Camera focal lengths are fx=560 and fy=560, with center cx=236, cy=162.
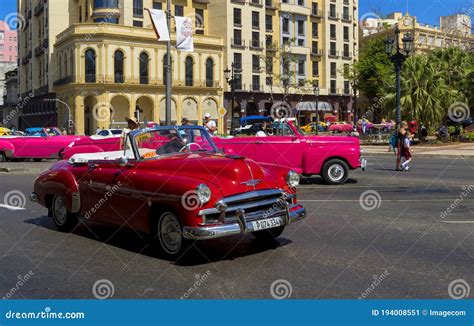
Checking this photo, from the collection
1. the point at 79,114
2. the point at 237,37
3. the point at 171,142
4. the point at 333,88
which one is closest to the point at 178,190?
the point at 171,142

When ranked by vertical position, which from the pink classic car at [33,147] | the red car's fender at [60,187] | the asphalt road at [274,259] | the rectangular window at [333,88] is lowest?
the asphalt road at [274,259]

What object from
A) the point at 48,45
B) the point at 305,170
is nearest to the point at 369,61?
the point at 48,45

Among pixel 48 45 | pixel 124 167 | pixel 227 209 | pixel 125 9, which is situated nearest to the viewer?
pixel 227 209

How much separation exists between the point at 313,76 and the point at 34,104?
123 feet

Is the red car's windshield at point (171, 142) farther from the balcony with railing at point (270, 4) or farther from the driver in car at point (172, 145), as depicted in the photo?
the balcony with railing at point (270, 4)

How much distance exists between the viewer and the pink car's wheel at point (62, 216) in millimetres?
8492

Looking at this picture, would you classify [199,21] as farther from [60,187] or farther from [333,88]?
[60,187]

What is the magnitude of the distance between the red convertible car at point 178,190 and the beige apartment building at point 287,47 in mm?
56136

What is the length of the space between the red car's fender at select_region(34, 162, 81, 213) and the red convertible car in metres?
0.01

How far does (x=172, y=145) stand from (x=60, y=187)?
195 cm

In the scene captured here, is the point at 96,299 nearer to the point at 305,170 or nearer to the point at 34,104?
the point at 305,170

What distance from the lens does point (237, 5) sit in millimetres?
67375

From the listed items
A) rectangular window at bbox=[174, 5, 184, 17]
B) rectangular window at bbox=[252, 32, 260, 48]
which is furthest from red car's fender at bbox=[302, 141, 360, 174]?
rectangular window at bbox=[252, 32, 260, 48]

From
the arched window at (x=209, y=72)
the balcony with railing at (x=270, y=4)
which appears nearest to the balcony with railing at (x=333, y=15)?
the balcony with railing at (x=270, y=4)
